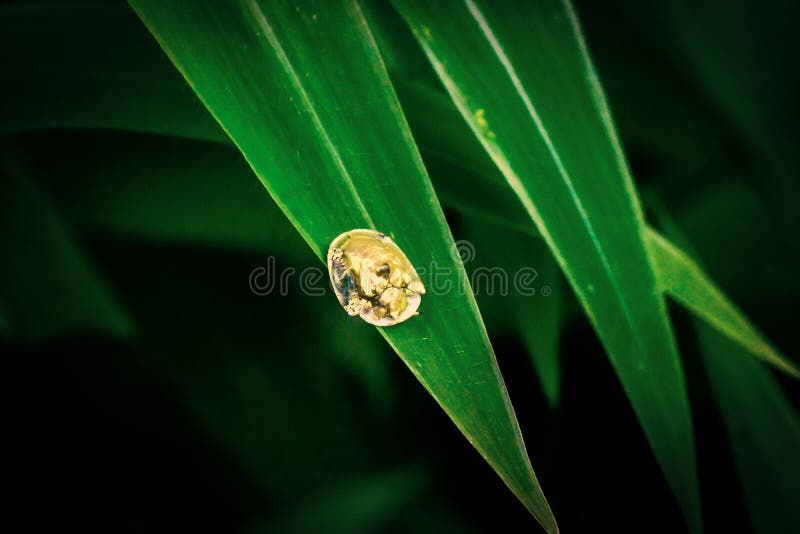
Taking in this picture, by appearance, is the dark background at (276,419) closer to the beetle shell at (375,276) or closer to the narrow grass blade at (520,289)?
the narrow grass blade at (520,289)

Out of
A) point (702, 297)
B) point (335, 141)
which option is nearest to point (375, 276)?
point (335, 141)

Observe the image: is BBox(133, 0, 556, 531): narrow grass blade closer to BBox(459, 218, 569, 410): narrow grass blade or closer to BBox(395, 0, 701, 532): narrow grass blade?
BBox(395, 0, 701, 532): narrow grass blade

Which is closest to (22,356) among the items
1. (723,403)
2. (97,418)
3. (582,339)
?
(97,418)

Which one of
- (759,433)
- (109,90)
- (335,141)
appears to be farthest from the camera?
(759,433)

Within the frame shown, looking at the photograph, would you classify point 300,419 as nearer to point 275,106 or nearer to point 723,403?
point 275,106

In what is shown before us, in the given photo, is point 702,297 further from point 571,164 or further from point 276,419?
point 276,419

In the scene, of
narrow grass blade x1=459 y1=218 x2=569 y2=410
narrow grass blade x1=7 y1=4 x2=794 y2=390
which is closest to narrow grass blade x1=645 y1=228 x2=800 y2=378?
narrow grass blade x1=7 y1=4 x2=794 y2=390

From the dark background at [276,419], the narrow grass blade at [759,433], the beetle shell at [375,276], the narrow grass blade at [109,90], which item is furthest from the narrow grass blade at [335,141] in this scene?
Result: the narrow grass blade at [759,433]
